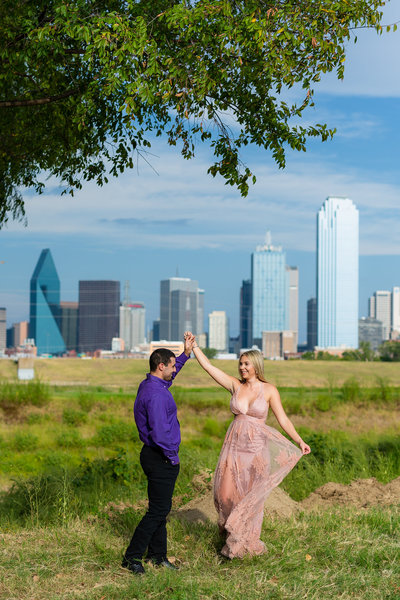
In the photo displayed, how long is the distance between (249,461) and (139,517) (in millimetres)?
2150

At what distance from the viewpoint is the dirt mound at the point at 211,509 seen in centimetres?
786

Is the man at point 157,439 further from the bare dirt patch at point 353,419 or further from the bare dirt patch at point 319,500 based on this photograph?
the bare dirt patch at point 353,419

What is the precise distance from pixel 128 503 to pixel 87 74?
5.91 meters

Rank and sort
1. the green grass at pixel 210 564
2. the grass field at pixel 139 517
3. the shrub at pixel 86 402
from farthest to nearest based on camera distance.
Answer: the shrub at pixel 86 402
the grass field at pixel 139 517
the green grass at pixel 210 564

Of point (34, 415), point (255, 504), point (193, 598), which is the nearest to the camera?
point (193, 598)

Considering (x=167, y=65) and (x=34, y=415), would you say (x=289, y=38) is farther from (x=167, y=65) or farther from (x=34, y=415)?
(x=34, y=415)

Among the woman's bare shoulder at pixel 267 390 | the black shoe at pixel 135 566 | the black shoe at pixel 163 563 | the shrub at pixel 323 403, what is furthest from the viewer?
the shrub at pixel 323 403

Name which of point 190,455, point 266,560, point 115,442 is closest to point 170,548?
point 266,560

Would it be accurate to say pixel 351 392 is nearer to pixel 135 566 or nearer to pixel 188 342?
pixel 188 342

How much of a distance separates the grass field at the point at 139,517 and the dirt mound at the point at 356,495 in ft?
2.22

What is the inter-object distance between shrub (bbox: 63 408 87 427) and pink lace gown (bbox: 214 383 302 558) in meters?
16.3

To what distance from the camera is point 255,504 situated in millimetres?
6223

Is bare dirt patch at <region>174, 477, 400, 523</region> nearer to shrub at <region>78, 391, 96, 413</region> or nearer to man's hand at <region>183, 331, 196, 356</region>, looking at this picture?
man's hand at <region>183, 331, 196, 356</region>

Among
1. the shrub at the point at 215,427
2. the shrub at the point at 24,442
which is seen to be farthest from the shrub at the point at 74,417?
the shrub at the point at 215,427
